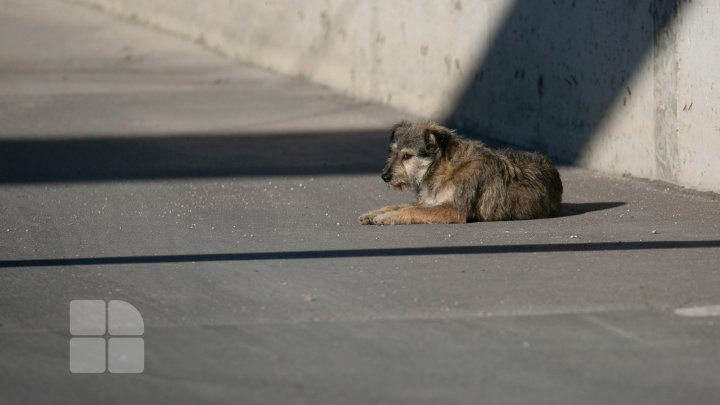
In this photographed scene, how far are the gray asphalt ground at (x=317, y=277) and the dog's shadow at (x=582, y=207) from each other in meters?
0.03

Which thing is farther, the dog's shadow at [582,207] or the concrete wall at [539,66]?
the concrete wall at [539,66]

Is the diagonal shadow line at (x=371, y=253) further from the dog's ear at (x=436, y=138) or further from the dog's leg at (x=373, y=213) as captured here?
the dog's ear at (x=436, y=138)

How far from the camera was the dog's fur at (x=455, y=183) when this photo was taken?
10.1m

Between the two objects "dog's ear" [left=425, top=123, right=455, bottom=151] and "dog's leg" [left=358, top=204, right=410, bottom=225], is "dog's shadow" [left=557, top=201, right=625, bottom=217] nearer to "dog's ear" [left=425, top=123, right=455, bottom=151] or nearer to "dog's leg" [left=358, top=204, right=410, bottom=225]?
"dog's ear" [left=425, top=123, right=455, bottom=151]

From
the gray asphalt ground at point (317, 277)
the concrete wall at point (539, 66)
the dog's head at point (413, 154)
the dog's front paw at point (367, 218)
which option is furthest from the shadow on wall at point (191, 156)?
the dog's front paw at point (367, 218)

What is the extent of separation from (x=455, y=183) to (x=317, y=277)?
234 centimetres

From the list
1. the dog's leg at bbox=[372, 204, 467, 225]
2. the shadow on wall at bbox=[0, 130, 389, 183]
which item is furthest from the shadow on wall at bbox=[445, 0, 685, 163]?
the dog's leg at bbox=[372, 204, 467, 225]

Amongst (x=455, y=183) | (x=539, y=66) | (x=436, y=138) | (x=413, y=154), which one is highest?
(x=539, y=66)

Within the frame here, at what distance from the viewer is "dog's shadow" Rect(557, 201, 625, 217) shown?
34.6 ft

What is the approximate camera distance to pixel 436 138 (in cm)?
1023

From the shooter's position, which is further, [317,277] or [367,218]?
[367,218]

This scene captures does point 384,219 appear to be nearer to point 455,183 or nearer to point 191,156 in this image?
point 455,183

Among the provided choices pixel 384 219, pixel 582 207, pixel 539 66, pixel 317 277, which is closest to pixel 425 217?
pixel 384 219

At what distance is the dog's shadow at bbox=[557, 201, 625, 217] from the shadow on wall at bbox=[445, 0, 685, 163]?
1.70 metres
